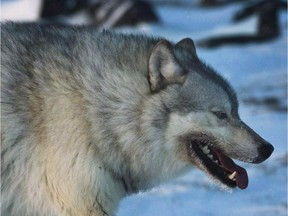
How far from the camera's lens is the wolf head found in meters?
4.63

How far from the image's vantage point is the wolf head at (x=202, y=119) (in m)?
4.63

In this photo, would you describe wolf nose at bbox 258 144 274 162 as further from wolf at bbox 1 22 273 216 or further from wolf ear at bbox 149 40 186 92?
wolf ear at bbox 149 40 186 92

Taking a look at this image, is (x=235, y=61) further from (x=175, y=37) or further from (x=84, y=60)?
(x=84, y=60)

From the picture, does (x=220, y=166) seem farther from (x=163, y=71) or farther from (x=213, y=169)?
(x=163, y=71)

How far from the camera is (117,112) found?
461 cm

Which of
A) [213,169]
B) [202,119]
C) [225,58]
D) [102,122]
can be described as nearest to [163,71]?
[202,119]

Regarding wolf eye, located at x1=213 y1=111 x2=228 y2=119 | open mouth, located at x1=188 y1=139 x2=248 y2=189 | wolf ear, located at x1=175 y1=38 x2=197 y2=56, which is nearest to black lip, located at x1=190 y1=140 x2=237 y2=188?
open mouth, located at x1=188 y1=139 x2=248 y2=189

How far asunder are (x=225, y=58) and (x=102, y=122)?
11071mm

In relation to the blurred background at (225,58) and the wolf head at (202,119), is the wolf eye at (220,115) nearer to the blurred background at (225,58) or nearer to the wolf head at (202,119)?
the wolf head at (202,119)

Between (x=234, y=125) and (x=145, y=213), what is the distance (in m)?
2.44

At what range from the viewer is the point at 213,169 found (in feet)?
15.8

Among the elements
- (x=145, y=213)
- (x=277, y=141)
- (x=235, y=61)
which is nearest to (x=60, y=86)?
(x=145, y=213)

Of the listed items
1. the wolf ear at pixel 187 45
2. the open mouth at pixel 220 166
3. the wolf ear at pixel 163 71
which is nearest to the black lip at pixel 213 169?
the open mouth at pixel 220 166

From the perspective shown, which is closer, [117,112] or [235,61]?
[117,112]
